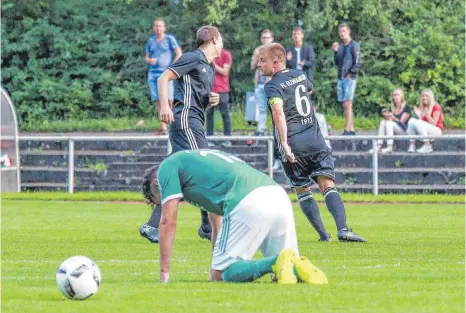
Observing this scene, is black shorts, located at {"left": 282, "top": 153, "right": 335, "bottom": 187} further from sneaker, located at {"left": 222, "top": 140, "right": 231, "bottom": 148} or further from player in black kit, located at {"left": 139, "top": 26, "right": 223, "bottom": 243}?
sneaker, located at {"left": 222, "top": 140, "right": 231, "bottom": 148}

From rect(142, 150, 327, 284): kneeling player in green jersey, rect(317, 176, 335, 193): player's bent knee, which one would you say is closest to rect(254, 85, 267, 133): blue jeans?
rect(317, 176, 335, 193): player's bent knee

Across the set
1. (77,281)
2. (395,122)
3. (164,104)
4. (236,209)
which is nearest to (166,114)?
(164,104)

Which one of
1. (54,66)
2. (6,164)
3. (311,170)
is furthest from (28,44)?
(311,170)

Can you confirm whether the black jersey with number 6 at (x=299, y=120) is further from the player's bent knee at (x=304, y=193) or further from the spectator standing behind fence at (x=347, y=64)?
the spectator standing behind fence at (x=347, y=64)

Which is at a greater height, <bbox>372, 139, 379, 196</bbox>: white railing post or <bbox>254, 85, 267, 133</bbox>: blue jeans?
<bbox>254, 85, 267, 133</bbox>: blue jeans

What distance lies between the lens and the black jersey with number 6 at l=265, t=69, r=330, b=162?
48.5 ft

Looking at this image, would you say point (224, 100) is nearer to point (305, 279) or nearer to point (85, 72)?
Result: point (85, 72)

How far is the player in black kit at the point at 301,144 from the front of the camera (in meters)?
14.6

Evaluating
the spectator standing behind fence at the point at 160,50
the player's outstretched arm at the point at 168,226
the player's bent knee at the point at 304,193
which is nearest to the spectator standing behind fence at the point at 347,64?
the spectator standing behind fence at the point at 160,50

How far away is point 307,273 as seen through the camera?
980 centimetres

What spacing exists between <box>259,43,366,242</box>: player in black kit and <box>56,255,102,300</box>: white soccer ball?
534 cm

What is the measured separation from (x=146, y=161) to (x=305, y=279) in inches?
705

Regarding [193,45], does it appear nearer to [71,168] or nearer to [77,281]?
[71,168]

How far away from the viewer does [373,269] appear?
37.8 ft
